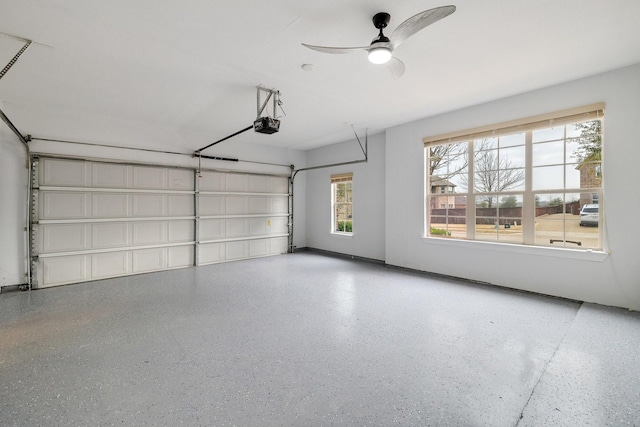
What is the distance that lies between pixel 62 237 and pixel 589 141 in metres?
7.72

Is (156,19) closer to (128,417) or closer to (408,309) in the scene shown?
(128,417)

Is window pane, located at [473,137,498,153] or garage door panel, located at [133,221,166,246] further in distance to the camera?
garage door panel, located at [133,221,166,246]

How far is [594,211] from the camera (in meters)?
3.53

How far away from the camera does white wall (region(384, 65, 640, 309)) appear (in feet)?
10.6

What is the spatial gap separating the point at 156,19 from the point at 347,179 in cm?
494

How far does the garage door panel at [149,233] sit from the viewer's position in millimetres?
5219

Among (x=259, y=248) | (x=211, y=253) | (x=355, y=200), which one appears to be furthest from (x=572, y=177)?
(x=211, y=253)

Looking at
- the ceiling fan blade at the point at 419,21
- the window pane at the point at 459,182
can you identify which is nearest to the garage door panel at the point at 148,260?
the ceiling fan blade at the point at 419,21

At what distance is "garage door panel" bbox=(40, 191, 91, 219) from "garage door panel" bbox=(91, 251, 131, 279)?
2.48 feet

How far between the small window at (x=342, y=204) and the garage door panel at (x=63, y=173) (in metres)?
4.93

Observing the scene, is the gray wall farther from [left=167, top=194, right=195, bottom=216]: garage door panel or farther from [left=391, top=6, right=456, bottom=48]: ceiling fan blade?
[left=167, top=194, right=195, bottom=216]: garage door panel

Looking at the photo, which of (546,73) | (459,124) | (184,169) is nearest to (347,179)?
(459,124)

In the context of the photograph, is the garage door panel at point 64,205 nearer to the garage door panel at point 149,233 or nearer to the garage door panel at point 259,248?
the garage door panel at point 149,233

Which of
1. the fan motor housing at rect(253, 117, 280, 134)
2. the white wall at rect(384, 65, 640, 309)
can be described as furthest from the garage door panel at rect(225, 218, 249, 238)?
the white wall at rect(384, 65, 640, 309)
